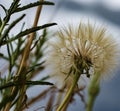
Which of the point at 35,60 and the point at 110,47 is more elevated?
the point at 110,47

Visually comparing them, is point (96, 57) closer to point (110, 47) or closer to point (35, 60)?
point (110, 47)

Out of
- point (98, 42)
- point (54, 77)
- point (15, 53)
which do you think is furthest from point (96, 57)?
point (15, 53)

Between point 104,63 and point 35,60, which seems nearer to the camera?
point 104,63

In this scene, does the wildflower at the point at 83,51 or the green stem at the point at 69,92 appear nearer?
the green stem at the point at 69,92

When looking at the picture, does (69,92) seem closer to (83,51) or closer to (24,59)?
(24,59)

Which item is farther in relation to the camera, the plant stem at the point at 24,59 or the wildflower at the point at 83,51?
the wildflower at the point at 83,51

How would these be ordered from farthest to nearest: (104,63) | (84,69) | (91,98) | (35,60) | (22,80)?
(35,60), (104,63), (84,69), (91,98), (22,80)

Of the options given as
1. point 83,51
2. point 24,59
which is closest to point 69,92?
point 24,59

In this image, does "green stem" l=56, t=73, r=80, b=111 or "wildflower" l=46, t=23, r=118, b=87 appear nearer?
"green stem" l=56, t=73, r=80, b=111
